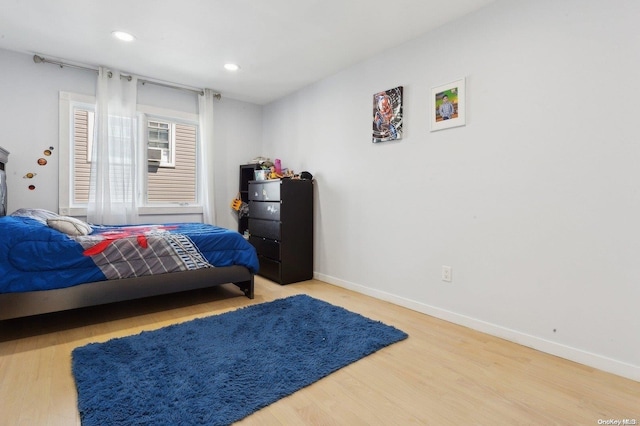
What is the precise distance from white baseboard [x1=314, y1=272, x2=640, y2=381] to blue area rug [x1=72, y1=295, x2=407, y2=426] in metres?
0.52

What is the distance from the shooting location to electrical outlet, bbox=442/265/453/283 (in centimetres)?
242

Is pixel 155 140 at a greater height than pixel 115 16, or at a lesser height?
lesser

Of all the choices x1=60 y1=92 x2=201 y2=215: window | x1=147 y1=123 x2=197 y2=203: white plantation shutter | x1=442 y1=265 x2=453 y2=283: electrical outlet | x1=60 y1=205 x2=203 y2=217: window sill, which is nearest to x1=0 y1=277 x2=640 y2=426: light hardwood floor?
x1=442 y1=265 x2=453 y2=283: electrical outlet

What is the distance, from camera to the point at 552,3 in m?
1.91

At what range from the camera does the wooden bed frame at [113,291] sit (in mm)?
1938

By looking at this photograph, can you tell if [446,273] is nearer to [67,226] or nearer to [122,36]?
[67,226]

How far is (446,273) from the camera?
8.03 feet

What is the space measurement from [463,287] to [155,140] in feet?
12.3

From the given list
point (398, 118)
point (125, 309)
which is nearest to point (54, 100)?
point (125, 309)

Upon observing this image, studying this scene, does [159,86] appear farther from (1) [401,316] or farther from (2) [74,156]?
(1) [401,316]

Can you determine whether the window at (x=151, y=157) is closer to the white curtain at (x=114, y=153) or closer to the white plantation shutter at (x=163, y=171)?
the white plantation shutter at (x=163, y=171)

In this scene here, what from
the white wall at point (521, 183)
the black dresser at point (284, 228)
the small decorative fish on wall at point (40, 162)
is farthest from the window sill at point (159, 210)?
the white wall at point (521, 183)

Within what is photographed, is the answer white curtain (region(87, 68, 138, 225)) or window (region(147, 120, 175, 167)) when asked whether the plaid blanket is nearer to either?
white curtain (region(87, 68, 138, 225))

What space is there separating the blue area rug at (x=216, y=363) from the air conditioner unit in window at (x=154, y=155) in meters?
2.40
